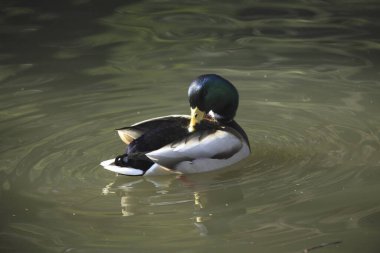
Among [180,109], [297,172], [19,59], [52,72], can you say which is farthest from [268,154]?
[19,59]

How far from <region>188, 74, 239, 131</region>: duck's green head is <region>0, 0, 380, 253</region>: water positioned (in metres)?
0.45

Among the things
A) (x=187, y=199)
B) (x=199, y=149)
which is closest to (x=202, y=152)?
(x=199, y=149)

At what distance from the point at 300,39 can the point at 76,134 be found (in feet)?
11.9

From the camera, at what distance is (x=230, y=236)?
6094mm

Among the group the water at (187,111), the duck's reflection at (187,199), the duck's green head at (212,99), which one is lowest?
the duck's reflection at (187,199)

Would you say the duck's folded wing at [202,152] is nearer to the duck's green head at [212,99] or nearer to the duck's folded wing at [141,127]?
the duck's green head at [212,99]

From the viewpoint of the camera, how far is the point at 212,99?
306 inches

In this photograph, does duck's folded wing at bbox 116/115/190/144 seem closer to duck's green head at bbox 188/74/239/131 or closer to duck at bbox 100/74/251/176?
duck at bbox 100/74/251/176

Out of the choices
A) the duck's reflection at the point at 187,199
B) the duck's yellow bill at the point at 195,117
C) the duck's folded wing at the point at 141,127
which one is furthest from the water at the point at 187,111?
the duck's yellow bill at the point at 195,117

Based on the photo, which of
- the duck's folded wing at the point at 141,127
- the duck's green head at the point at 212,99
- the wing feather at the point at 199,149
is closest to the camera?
the wing feather at the point at 199,149

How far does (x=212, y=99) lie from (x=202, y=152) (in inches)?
24.2

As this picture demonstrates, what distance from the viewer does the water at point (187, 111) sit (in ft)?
20.5

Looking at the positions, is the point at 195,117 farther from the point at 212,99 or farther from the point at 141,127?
the point at 141,127

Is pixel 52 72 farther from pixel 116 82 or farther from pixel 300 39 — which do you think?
pixel 300 39
